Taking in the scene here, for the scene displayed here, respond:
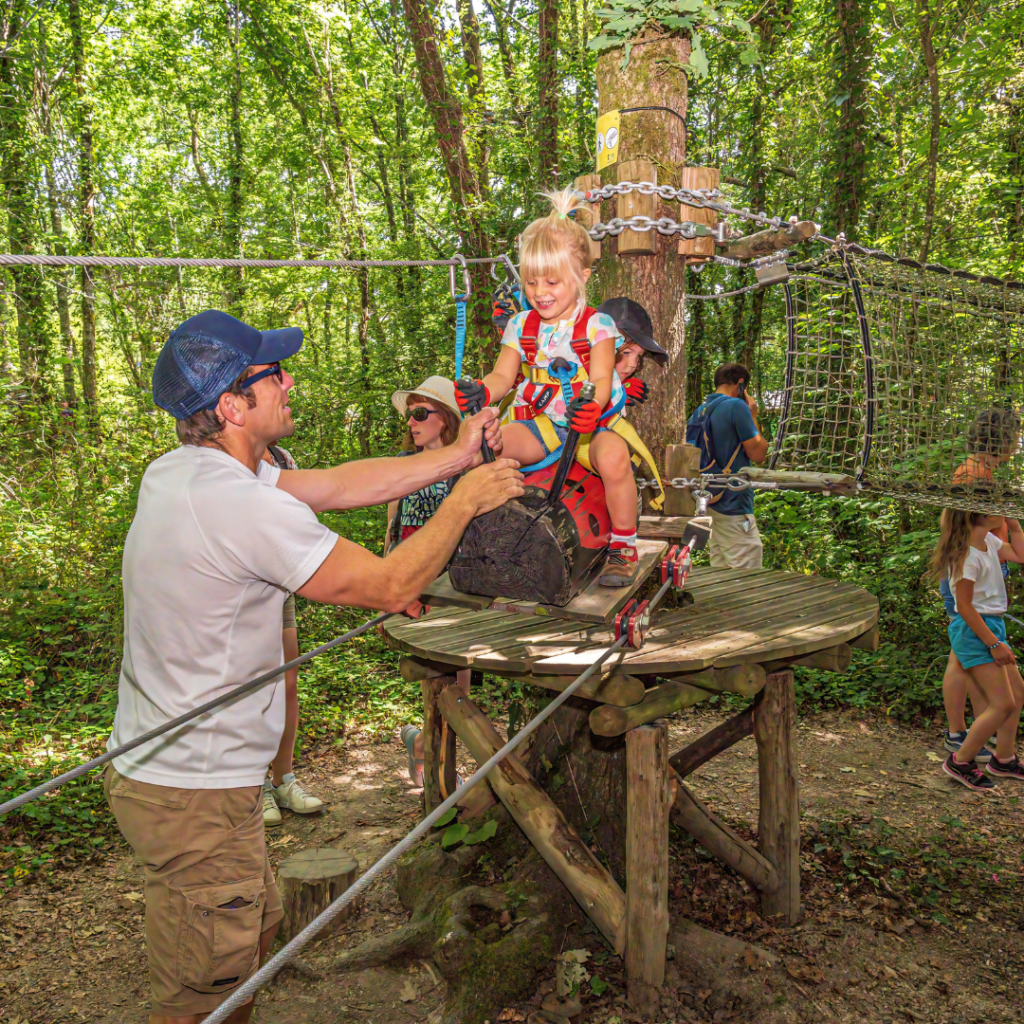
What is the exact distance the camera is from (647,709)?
314 cm

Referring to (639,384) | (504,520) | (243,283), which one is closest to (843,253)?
(639,384)

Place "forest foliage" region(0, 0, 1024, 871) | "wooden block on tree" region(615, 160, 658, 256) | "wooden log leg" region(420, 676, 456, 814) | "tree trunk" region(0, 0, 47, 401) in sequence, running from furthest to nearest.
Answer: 1. "tree trunk" region(0, 0, 47, 401)
2. "forest foliage" region(0, 0, 1024, 871)
3. "wooden log leg" region(420, 676, 456, 814)
4. "wooden block on tree" region(615, 160, 658, 256)

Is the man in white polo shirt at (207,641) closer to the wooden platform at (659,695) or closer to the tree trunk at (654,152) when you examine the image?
the wooden platform at (659,695)

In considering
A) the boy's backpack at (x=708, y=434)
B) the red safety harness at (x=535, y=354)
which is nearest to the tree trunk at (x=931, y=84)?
the boy's backpack at (x=708, y=434)

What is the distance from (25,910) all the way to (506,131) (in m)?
9.45

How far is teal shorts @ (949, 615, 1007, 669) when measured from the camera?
5469 mm

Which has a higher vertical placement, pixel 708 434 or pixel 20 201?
pixel 20 201

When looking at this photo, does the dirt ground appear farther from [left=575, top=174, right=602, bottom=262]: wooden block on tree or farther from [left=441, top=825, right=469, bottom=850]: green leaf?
[left=575, top=174, right=602, bottom=262]: wooden block on tree

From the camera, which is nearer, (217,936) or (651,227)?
(217,936)

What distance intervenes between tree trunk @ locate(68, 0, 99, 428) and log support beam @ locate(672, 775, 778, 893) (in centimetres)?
1145

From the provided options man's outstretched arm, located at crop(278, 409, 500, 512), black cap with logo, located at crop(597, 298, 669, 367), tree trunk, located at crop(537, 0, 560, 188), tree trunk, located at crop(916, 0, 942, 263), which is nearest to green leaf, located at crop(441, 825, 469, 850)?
man's outstretched arm, located at crop(278, 409, 500, 512)

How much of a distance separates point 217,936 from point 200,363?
153 centimetres

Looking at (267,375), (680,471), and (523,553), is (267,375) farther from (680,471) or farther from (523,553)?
(680,471)

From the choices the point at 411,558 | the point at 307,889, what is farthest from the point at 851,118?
the point at 307,889
